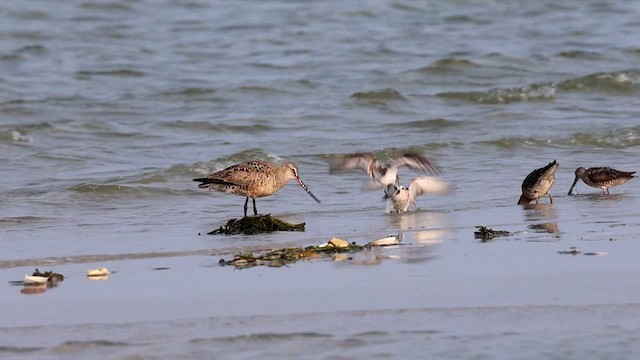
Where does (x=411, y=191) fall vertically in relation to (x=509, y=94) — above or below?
below

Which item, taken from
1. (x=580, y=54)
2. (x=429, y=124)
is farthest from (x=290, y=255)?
(x=580, y=54)

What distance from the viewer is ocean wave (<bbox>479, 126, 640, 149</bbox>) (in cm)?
1352

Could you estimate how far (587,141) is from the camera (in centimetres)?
1377

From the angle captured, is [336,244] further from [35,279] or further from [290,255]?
[35,279]

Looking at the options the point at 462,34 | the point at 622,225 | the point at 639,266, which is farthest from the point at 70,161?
the point at 462,34

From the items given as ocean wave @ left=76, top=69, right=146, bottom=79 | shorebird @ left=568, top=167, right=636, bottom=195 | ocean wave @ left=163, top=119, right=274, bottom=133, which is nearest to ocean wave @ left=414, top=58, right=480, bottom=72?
ocean wave @ left=76, top=69, right=146, bottom=79

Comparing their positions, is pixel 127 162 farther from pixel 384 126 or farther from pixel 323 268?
pixel 323 268

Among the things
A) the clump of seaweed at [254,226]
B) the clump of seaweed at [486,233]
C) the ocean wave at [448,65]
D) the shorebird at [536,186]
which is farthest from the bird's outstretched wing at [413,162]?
the ocean wave at [448,65]

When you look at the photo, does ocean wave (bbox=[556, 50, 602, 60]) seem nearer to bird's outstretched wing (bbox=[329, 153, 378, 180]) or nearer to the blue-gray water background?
the blue-gray water background

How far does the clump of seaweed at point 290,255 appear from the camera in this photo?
7.45 m

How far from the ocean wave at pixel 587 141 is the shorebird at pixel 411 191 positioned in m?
3.38

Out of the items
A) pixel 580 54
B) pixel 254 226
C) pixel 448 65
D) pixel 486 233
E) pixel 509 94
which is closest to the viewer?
pixel 486 233

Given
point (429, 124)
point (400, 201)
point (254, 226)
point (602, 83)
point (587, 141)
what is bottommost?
point (254, 226)

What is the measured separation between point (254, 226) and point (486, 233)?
164 centimetres
